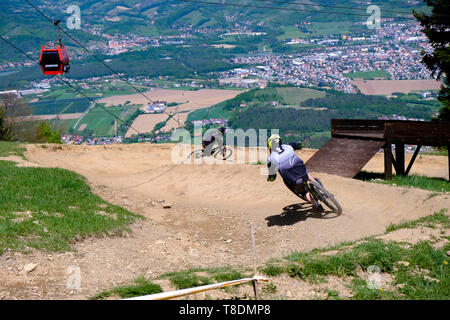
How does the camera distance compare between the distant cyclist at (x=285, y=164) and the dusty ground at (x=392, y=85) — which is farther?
the dusty ground at (x=392, y=85)

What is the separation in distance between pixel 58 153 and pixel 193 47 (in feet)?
331

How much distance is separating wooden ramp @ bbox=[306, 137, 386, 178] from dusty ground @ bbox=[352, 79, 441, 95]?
2368 inches

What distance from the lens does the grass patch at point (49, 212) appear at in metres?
9.02

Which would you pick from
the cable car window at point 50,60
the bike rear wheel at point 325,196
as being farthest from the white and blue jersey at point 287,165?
the cable car window at point 50,60

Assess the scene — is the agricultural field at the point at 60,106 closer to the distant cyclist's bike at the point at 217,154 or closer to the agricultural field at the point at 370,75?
the agricultural field at the point at 370,75

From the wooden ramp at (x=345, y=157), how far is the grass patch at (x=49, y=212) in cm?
585

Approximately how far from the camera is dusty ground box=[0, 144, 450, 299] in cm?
782

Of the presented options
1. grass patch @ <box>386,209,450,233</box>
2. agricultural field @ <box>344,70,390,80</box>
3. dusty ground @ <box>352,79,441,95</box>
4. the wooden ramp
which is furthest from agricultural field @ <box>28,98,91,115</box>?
grass patch @ <box>386,209,450,233</box>

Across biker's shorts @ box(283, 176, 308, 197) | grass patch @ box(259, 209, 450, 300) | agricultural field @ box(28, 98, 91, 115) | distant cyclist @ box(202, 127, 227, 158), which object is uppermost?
grass patch @ box(259, 209, 450, 300)

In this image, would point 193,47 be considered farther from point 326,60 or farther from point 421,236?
point 421,236

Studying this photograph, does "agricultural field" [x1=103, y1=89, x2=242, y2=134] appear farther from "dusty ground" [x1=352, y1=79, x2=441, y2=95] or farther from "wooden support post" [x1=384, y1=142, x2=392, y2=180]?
"wooden support post" [x1=384, y1=142, x2=392, y2=180]

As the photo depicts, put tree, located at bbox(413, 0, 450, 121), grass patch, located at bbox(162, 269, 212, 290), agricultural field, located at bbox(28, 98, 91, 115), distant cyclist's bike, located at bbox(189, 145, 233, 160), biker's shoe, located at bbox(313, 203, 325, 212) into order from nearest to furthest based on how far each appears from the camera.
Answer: grass patch, located at bbox(162, 269, 212, 290)
biker's shoe, located at bbox(313, 203, 325, 212)
distant cyclist's bike, located at bbox(189, 145, 233, 160)
tree, located at bbox(413, 0, 450, 121)
agricultural field, located at bbox(28, 98, 91, 115)

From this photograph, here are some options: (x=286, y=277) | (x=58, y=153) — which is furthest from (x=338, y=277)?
(x=58, y=153)

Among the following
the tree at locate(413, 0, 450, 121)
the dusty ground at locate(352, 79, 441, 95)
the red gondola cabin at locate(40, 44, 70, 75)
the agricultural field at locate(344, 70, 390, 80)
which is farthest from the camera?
the agricultural field at locate(344, 70, 390, 80)
